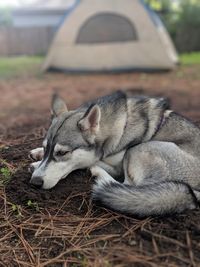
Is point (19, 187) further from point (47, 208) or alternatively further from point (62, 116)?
point (62, 116)

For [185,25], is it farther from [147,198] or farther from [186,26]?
[147,198]

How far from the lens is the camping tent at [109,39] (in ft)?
53.1

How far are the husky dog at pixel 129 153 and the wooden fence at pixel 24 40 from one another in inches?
927

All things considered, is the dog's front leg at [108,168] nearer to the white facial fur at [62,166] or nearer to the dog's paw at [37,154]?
the white facial fur at [62,166]

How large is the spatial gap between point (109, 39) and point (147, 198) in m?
14.2

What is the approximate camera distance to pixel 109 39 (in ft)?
55.1

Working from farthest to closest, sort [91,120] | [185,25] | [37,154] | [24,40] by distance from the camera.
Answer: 1. [24,40]
2. [185,25]
3. [37,154]
4. [91,120]

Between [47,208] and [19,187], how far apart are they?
0.41 meters

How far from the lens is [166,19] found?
26250 millimetres

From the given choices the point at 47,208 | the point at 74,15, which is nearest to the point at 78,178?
the point at 47,208

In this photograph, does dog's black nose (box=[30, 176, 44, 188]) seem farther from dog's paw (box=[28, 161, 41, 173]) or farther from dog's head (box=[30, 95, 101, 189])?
dog's paw (box=[28, 161, 41, 173])

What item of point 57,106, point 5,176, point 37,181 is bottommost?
point 5,176

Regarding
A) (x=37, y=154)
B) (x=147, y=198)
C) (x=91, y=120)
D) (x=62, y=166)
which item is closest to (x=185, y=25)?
(x=37, y=154)

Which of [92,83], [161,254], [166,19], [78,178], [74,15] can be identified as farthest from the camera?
[166,19]
